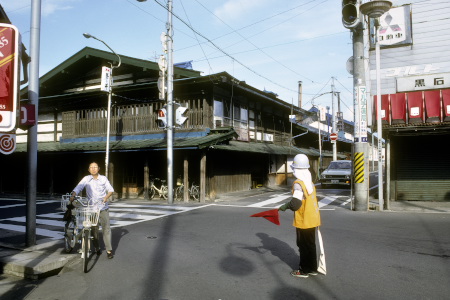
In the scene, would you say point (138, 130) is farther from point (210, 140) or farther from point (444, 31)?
point (444, 31)

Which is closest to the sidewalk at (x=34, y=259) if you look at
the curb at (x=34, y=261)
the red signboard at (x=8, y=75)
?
the curb at (x=34, y=261)

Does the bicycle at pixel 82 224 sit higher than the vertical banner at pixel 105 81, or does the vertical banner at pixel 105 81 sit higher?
the vertical banner at pixel 105 81

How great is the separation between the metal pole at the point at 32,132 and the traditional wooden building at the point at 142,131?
8.19 m

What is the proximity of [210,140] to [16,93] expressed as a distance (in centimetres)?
1171

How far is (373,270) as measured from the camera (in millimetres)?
5285

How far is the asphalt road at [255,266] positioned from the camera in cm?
450

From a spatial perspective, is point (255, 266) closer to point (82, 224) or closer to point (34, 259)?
point (82, 224)

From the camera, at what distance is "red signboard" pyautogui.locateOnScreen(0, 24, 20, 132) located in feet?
10.5

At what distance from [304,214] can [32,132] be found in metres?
5.62

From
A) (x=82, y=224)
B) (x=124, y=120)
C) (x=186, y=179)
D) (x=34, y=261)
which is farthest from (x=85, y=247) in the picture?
(x=124, y=120)

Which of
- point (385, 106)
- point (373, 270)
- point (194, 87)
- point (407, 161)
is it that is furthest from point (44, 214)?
point (407, 161)

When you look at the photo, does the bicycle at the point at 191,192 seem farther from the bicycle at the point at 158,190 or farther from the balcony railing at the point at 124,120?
the balcony railing at the point at 124,120

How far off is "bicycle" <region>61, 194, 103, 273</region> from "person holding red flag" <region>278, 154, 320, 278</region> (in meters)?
3.27

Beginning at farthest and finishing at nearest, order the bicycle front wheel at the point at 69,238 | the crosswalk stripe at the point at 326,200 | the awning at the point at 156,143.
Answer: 1. the awning at the point at 156,143
2. the crosswalk stripe at the point at 326,200
3. the bicycle front wheel at the point at 69,238
